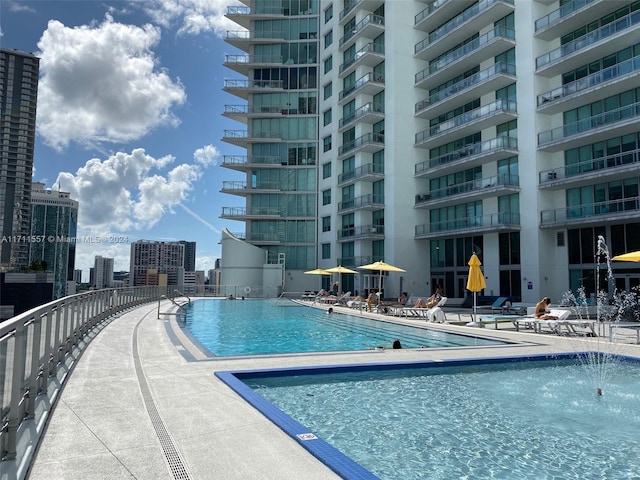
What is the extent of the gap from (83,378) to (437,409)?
17.7 feet

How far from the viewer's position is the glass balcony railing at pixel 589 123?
2370 cm

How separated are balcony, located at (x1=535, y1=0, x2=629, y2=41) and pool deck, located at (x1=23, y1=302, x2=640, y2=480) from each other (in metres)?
24.9

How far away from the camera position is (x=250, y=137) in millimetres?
49938

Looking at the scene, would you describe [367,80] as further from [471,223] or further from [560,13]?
[560,13]

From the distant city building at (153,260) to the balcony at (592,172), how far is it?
153003mm

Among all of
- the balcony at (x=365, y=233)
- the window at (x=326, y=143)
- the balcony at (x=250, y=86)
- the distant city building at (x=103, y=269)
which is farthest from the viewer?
the distant city building at (x=103, y=269)

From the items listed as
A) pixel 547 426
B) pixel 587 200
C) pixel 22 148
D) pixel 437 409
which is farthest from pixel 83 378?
pixel 22 148

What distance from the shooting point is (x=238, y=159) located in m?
50.1

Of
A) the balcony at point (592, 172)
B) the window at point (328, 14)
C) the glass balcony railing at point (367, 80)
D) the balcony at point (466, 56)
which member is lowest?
the balcony at point (592, 172)

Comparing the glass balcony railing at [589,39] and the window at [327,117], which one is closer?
the glass balcony railing at [589,39]

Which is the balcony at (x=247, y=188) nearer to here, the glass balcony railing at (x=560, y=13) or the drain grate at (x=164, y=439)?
the glass balcony railing at (x=560, y=13)

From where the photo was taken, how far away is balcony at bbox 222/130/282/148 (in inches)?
1949

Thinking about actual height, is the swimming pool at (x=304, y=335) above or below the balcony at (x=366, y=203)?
below

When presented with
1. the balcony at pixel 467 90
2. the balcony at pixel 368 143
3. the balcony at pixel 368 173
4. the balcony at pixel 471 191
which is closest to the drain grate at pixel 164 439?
the balcony at pixel 471 191
